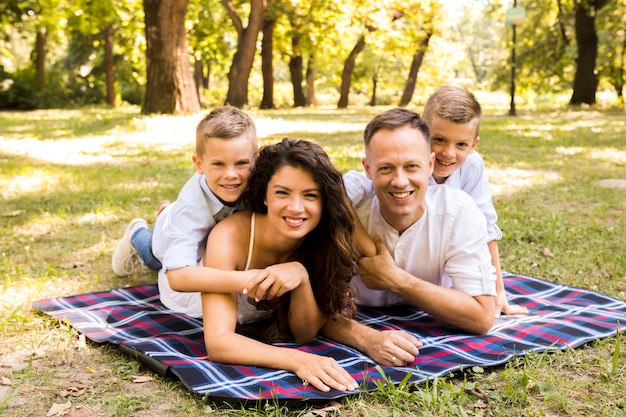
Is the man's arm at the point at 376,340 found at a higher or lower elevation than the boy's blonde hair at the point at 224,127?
lower

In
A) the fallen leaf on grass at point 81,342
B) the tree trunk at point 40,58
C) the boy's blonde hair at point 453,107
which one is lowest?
the fallen leaf on grass at point 81,342

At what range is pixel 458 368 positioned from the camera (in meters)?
2.84

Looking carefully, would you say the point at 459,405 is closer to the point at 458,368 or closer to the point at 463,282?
the point at 458,368

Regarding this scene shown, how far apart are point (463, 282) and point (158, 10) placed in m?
10.5

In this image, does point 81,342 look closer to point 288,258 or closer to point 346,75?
point 288,258

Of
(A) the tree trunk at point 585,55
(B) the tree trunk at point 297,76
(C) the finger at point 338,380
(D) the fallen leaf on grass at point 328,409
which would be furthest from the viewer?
(B) the tree trunk at point 297,76

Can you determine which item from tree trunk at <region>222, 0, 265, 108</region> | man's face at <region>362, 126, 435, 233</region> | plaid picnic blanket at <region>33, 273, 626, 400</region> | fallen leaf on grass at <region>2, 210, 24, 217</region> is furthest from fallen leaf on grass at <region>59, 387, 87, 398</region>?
A: tree trunk at <region>222, 0, 265, 108</region>

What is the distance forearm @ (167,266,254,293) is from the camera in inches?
112

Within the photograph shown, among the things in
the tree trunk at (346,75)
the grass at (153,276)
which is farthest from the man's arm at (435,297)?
the tree trunk at (346,75)

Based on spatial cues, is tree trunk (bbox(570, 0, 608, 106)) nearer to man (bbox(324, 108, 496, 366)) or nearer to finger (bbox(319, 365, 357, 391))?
man (bbox(324, 108, 496, 366))

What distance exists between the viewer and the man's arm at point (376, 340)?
9.67 ft

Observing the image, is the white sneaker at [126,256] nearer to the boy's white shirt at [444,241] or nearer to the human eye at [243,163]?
the human eye at [243,163]

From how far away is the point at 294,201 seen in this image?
115 inches

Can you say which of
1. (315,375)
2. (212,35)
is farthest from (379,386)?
(212,35)
